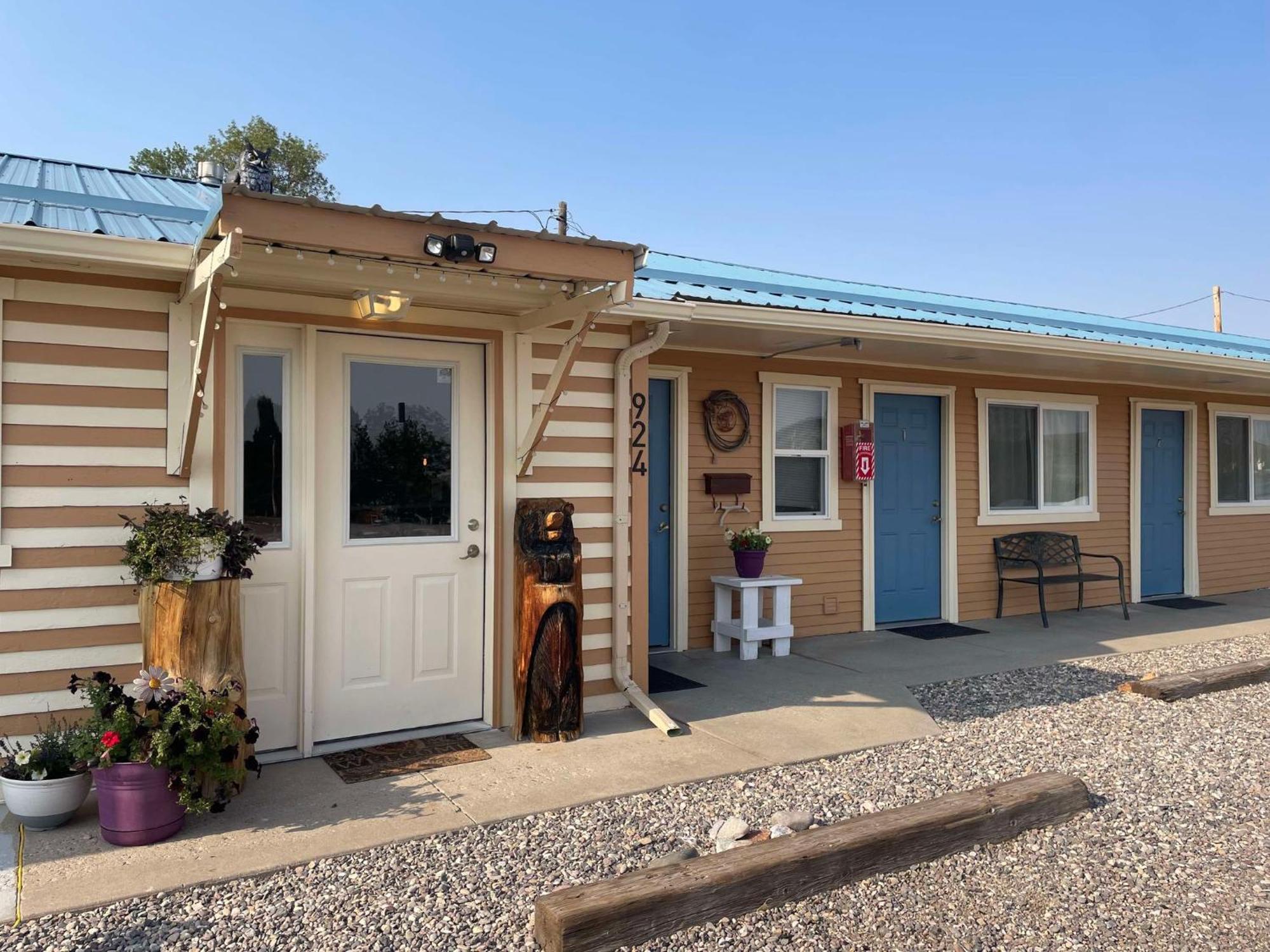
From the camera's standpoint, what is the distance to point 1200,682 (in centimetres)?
545

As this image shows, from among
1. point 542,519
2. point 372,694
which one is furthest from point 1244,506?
point 372,694

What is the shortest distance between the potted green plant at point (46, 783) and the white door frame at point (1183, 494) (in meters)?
9.01

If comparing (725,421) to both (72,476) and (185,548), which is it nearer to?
(185,548)

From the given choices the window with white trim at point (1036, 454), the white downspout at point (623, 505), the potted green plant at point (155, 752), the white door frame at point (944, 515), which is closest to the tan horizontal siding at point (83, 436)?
the potted green plant at point (155, 752)

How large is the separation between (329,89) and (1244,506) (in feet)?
35.6

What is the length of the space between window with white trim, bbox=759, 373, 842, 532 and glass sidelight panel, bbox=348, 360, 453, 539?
3.01 metres

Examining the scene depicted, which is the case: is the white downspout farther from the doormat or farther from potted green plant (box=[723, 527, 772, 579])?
potted green plant (box=[723, 527, 772, 579])

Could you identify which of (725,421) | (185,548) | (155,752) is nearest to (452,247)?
(185,548)

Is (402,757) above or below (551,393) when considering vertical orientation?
below

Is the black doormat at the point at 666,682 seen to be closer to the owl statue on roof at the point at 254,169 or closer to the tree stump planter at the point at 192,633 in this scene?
the tree stump planter at the point at 192,633

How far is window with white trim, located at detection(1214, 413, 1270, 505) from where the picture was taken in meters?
9.86

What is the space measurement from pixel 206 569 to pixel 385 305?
1343 millimetres

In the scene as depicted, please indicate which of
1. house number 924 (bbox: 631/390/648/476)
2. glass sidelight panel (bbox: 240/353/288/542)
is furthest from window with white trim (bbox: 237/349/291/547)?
house number 924 (bbox: 631/390/648/476)

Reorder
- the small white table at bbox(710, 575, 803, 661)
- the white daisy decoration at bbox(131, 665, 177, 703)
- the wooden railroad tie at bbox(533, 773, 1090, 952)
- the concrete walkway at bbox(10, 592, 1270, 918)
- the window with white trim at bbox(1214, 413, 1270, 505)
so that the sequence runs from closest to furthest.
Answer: the wooden railroad tie at bbox(533, 773, 1090, 952) → the concrete walkway at bbox(10, 592, 1270, 918) → the white daisy decoration at bbox(131, 665, 177, 703) → the small white table at bbox(710, 575, 803, 661) → the window with white trim at bbox(1214, 413, 1270, 505)
